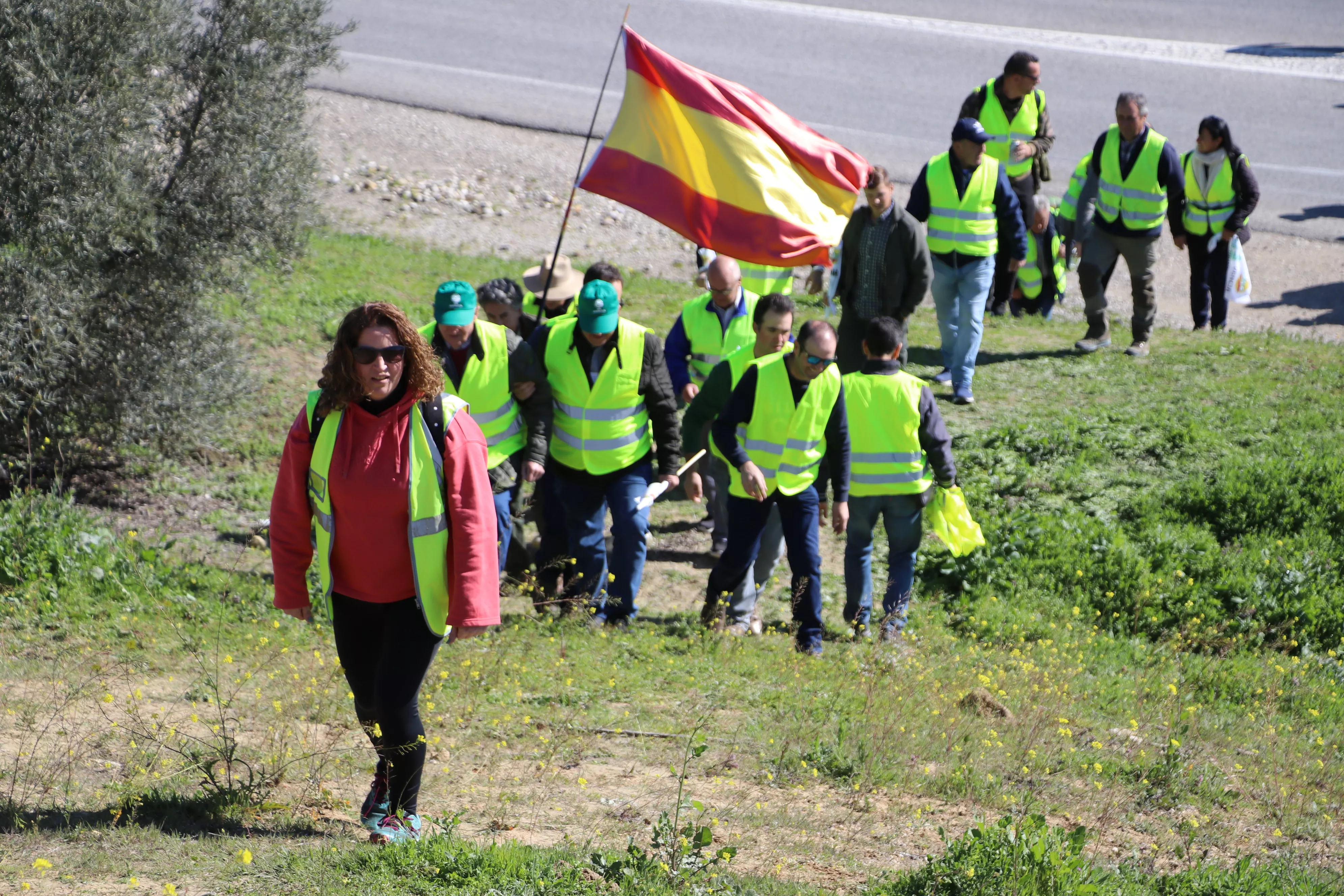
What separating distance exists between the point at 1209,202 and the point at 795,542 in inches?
287

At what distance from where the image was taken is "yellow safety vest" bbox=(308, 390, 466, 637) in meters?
4.47

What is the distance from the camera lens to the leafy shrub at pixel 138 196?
7.99 m

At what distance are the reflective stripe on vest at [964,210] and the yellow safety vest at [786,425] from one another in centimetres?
355

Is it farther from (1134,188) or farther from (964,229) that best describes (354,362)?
(1134,188)

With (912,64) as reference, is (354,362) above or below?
below

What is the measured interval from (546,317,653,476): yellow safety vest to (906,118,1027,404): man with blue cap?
3.64 metres

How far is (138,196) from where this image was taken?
852cm

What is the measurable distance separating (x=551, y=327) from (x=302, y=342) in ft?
15.5

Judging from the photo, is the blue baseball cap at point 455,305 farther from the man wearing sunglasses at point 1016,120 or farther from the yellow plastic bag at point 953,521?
the man wearing sunglasses at point 1016,120

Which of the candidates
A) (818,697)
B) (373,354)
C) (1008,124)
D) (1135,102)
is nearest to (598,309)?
(818,697)

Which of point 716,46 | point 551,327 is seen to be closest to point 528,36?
point 716,46

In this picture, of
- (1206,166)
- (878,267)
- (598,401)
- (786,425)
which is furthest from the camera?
(1206,166)

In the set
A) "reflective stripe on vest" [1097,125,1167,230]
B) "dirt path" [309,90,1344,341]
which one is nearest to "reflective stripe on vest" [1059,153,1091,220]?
"reflective stripe on vest" [1097,125,1167,230]

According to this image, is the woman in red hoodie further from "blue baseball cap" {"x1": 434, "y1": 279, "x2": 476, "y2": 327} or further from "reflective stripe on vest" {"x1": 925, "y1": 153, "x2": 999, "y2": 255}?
"reflective stripe on vest" {"x1": 925, "y1": 153, "x2": 999, "y2": 255}
